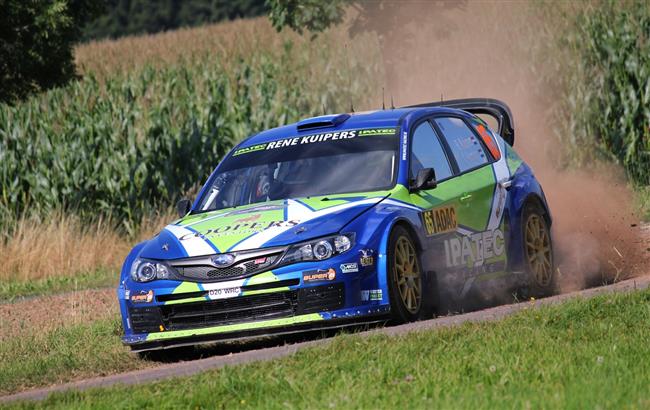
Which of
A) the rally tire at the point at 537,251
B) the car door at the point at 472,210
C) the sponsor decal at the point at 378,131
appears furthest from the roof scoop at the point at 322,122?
the rally tire at the point at 537,251

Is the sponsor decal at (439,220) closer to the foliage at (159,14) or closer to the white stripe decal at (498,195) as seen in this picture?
the white stripe decal at (498,195)

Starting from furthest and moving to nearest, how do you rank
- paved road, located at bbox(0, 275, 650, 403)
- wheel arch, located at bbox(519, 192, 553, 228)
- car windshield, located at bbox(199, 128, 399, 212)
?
wheel arch, located at bbox(519, 192, 553, 228) → car windshield, located at bbox(199, 128, 399, 212) → paved road, located at bbox(0, 275, 650, 403)

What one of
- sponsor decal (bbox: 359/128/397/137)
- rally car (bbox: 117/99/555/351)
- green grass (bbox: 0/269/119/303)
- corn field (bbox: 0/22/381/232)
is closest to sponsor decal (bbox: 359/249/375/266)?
rally car (bbox: 117/99/555/351)

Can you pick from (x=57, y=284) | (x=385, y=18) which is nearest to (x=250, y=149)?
(x=57, y=284)

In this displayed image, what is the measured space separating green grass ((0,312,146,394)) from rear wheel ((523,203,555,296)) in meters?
3.45

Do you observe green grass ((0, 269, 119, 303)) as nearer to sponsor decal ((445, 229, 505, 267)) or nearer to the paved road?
sponsor decal ((445, 229, 505, 267))

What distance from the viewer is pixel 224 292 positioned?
9.57m

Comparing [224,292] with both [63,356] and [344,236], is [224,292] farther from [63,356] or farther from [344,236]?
[63,356]

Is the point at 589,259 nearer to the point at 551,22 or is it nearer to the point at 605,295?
the point at 605,295

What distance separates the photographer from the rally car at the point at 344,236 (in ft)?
31.4

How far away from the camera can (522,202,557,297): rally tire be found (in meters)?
11.9

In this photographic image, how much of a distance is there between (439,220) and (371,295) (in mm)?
1322

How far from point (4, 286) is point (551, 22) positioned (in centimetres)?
1389

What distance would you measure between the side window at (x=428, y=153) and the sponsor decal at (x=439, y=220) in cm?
33
